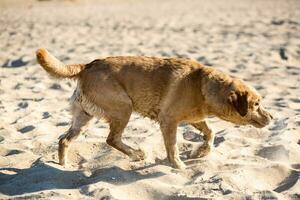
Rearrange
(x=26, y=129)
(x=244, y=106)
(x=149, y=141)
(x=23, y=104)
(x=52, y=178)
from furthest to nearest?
(x=23, y=104) → (x=26, y=129) → (x=149, y=141) → (x=244, y=106) → (x=52, y=178)

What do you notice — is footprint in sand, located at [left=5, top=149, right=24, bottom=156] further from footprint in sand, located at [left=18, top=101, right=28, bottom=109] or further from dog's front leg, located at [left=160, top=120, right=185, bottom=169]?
footprint in sand, located at [left=18, top=101, right=28, bottom=109]

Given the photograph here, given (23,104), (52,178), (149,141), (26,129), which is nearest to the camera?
(52,178)

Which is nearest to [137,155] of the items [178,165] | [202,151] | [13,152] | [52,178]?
[178,165]

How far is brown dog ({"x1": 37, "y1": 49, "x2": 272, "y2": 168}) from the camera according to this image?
16.9ft

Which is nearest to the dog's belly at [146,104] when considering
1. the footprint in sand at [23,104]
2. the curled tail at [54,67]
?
the curled tail at [54,67]

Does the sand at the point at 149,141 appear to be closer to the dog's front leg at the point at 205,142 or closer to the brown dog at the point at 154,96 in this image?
the dog's front leg at the point at 205,142

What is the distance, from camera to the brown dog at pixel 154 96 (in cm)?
514

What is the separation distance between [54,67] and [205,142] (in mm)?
1864

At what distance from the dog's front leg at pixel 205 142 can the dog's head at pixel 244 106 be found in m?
0.34

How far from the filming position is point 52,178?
4688 mm

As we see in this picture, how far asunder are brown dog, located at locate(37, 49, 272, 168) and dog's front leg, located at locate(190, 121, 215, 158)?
1 cm

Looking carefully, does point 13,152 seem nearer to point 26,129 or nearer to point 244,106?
point 26,129

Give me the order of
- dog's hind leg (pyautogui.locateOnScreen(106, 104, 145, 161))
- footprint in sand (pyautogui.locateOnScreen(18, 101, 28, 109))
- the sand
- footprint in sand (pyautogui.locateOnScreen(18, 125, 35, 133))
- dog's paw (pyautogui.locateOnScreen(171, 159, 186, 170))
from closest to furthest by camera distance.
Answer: the sand → dog's paw (pyautogui.locateOnScreen(171, 159, 186, 170)) → dog's hind leg (pyautogui.locateOnScreen(106, 104, 145, 161)) → footprint in sand (pyautogui.locateOnScreen(18, 125, 35, 133)) → footprint in sand (pyautogui.locateOnScreen(18, 101, 28, 109))

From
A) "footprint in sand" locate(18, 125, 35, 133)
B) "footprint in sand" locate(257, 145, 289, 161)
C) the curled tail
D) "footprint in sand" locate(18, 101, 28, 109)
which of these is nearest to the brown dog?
the curled tail
